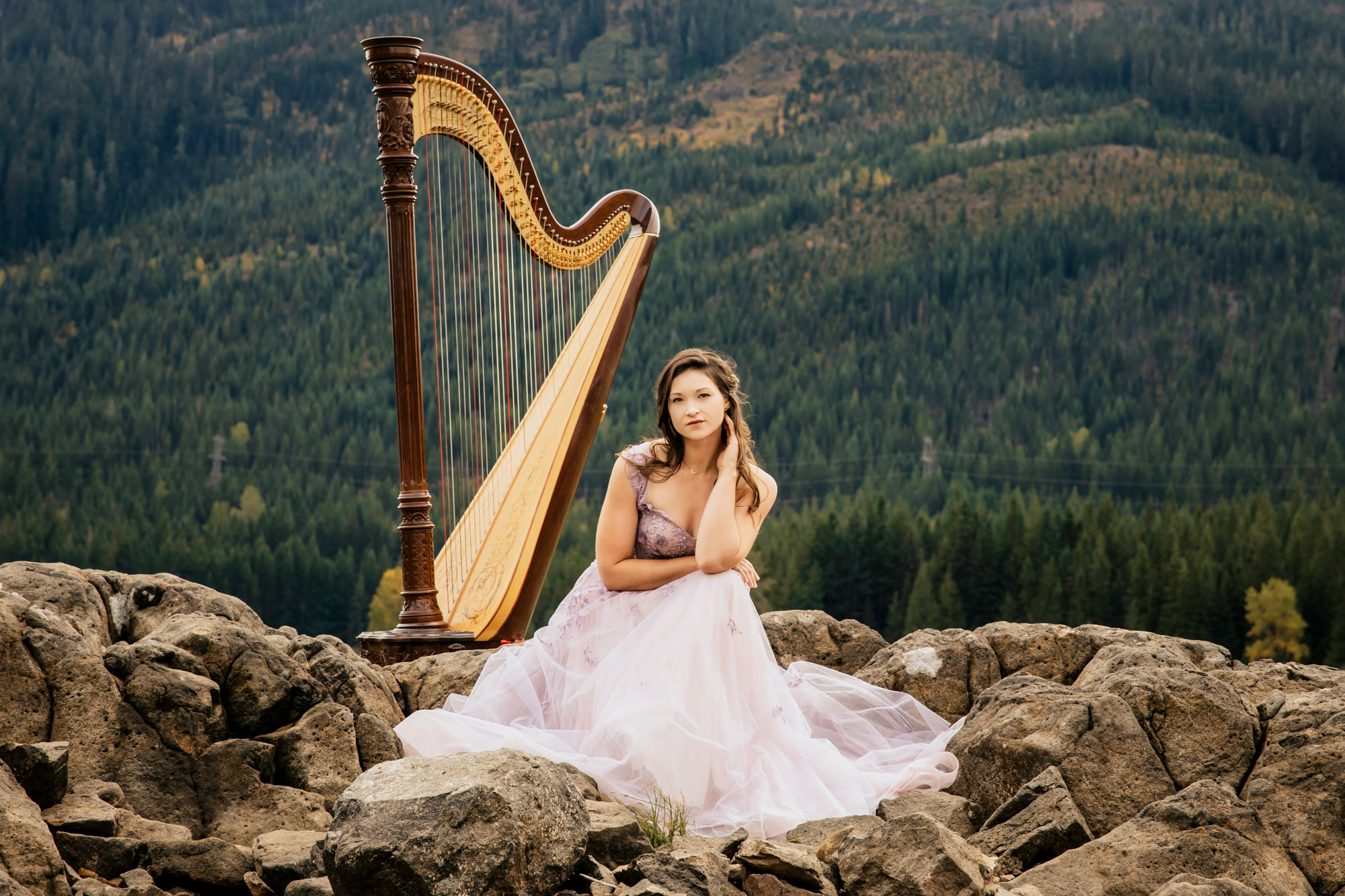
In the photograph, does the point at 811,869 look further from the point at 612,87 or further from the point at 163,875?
the point at 612,87

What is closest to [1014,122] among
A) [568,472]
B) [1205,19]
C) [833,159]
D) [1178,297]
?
[833,159]

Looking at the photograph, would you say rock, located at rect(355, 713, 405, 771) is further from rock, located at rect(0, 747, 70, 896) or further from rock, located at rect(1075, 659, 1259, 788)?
rock, located at rect(1075, 659, 1259, 788)

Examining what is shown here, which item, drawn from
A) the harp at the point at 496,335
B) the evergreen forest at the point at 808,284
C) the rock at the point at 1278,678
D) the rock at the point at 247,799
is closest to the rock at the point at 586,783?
the rock at the point at 247,799

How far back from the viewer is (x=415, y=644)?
468 centimetres

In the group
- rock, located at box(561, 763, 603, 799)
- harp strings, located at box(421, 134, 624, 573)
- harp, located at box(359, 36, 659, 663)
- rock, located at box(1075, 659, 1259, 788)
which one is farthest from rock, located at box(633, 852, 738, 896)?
harp strings, located at box(421, 134, 624, 573)

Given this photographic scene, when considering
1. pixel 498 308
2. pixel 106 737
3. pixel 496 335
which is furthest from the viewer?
pixel 498 308

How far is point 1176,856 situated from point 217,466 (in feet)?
226

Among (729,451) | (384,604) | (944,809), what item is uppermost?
(729,451)

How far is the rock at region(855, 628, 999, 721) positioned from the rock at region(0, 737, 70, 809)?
246cm

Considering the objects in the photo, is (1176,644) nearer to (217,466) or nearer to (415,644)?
(415,644)

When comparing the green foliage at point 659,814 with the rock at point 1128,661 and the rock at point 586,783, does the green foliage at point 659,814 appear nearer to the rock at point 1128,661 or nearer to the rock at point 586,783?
the rock at point 586,783

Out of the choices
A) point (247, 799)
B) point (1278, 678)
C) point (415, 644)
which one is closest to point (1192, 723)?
point (1278, 678)

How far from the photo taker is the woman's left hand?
3902 mm

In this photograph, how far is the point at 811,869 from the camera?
9.10 ft
